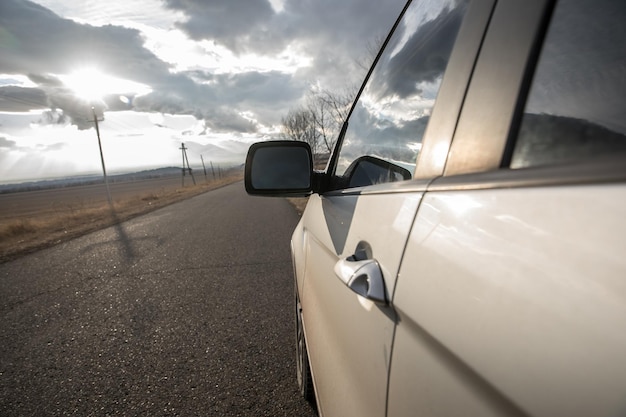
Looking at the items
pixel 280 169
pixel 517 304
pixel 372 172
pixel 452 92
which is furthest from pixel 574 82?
pixel 280 169

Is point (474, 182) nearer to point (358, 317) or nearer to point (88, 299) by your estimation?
point (358, 317)

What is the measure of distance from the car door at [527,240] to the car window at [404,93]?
253 millimetres

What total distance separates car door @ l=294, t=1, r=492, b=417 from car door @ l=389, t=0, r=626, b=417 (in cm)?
7

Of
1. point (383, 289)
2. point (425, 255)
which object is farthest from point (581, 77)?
point (383, 289)

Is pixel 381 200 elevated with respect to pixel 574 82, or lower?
lower

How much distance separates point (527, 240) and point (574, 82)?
0.32 meters

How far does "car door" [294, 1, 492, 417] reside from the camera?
0.76 m

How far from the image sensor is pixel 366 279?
0.83m

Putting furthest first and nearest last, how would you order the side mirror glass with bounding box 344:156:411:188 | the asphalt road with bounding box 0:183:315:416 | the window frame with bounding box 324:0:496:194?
the asphalt road with bounding box 0:183:315:416, the side mirror glass with bounding box 344:156:411:188, the window frame with bounding box 324:0:496:194

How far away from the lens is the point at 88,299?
4324mm

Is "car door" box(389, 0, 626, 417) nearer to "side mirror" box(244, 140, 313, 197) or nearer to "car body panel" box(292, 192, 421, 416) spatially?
"car body panel" box(292, 192, 421, 416)

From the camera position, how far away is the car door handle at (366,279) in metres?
0.76

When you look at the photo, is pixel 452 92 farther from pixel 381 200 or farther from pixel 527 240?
pixel 527 240

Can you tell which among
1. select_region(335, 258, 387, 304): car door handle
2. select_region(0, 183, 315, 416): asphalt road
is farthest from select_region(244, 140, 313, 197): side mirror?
select_region(0, 183, 315, 416): asphalt road
